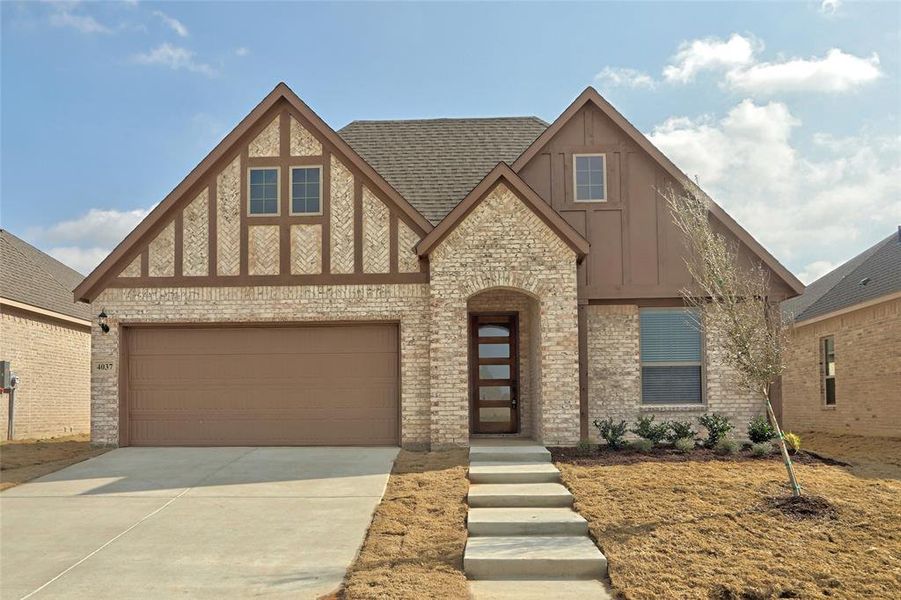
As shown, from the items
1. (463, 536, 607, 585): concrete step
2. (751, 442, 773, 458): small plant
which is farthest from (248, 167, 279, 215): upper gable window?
(751, 442, 773, 458): small plant

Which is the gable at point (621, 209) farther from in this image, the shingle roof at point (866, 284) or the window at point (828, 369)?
the window at point (828, 369)

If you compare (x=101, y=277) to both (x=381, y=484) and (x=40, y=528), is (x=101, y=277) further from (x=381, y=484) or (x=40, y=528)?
(x=381, y=484)

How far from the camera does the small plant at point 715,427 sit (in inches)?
538

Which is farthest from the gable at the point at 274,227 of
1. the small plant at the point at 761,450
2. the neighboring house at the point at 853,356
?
the neighboring house at the point at 853,356

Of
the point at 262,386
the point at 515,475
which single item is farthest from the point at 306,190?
the point at 515,475

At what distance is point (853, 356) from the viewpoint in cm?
1981

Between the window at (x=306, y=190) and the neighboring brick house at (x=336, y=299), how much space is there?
27mm

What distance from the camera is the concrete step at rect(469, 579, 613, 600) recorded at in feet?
23.8

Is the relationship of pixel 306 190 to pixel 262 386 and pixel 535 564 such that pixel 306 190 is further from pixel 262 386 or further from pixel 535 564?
pixel 535 564

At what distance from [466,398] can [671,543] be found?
19.2 ft

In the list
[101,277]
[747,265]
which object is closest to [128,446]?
[101,277]

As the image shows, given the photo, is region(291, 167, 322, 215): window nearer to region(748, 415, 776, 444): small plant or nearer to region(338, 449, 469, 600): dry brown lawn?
region(338, 449, 469, 600): dry brown lawn

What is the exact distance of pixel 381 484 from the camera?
444 inches

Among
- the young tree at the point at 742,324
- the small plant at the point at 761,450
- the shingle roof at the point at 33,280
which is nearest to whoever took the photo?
the young tree at the point at 742,324
